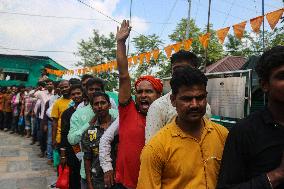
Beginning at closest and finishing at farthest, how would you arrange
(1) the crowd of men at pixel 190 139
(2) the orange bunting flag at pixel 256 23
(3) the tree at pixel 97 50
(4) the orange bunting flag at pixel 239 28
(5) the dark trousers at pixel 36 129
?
(1) the crowd of men at pixel 190 139, (2) the orange bunting flag at pixel 256 23, (4) the orange bunting flag at pixel 239 28, (5) the dark trousers at pixel 36 129, (3) the tree at pixel 97 50

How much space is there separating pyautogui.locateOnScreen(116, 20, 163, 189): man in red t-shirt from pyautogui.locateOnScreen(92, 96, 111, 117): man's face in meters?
0.76

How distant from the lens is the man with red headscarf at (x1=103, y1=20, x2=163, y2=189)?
2584 mm

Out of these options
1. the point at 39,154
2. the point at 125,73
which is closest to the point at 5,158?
the point at 39,154

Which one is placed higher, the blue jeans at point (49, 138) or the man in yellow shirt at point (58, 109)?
the man in yellow shirt at point (58, 109)

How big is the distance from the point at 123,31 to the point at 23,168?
5889mm

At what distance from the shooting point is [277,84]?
1.53 meters

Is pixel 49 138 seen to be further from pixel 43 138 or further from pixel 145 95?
pixel 145 95

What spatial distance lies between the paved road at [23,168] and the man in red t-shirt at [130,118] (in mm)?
4103

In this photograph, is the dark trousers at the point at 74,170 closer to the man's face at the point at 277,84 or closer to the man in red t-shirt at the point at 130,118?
the man in red t-shirt at the point at 130,118

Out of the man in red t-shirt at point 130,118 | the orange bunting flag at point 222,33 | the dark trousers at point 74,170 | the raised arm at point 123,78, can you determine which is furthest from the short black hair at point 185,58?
the orange bunting flag at point 222,33

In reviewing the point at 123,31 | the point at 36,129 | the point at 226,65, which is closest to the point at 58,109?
the point at 123,31

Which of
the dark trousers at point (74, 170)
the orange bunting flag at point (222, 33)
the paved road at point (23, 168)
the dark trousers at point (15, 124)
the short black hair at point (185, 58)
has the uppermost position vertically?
the orange bunting flag at point (222, 33)

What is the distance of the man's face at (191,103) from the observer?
1875mm

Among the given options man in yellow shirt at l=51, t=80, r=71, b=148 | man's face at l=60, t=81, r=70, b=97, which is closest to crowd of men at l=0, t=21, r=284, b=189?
man in yellow shirt at l=51, t=80, r=71, b=148
